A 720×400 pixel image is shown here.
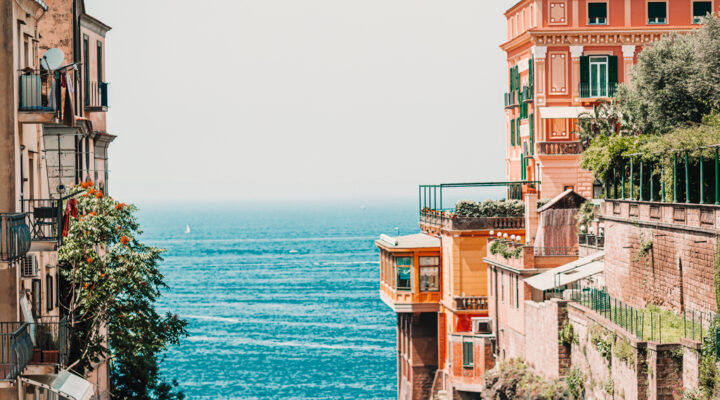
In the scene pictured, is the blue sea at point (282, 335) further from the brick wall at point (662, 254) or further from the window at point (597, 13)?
the brick wall at point (662, 254)

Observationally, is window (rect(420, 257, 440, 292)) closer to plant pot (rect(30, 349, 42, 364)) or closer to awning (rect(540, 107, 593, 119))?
awning (rect(540, 107, 593, 119))

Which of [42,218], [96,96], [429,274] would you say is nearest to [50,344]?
[42,218]

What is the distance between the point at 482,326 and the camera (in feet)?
168

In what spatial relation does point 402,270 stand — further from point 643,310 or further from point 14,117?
point 14,117

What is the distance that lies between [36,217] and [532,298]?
24.5m

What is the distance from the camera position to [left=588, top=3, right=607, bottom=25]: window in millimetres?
57938

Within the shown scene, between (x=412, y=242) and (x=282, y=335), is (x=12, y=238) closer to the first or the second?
(x=412, y=242)

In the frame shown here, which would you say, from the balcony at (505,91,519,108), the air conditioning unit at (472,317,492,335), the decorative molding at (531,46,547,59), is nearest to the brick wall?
the air conditioning unit at (472,317,492,335)

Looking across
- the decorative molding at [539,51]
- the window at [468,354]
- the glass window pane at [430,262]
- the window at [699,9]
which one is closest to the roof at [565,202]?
the window at [468,354]

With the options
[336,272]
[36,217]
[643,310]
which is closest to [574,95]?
[643,310]

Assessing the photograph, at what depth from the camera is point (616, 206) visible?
37562 mm

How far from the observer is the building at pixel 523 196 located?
162 feet

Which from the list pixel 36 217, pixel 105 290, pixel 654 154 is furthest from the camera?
pixel 654 154

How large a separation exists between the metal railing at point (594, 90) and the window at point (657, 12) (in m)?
3.92
